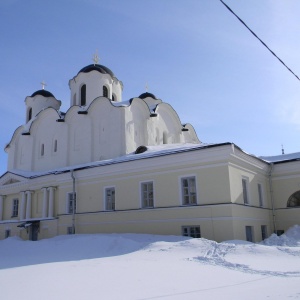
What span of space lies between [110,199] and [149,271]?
987 centimetres

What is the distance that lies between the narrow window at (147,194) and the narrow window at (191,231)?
209 centimetres

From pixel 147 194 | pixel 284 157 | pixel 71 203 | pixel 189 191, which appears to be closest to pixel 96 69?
pixel 71 203

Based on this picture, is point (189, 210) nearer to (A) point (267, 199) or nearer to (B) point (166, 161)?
(B) point (166, 161)

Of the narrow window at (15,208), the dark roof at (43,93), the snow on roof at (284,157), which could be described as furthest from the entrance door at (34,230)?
the snow on roof at (284,157)

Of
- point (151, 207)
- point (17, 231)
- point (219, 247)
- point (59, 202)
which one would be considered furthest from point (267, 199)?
point (17, 231)

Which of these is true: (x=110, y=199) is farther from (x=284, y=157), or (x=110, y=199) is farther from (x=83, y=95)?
(x=83, y=95)

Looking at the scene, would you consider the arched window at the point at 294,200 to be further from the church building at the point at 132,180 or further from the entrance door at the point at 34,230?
the entrance door at the point at 34,230

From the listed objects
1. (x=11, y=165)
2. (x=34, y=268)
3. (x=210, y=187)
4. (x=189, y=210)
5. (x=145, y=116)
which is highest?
(x=145, y=116)

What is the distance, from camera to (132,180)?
16.9 m

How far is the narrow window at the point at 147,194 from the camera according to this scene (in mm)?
16297

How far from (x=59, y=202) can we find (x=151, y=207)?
6.37 m

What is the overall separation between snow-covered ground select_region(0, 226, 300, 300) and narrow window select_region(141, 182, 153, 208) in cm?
319

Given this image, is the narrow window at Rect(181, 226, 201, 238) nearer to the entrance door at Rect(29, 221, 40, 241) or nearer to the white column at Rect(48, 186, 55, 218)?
the white column at Rect(48, 186, 55, 218)

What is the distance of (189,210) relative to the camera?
14.9 metres
